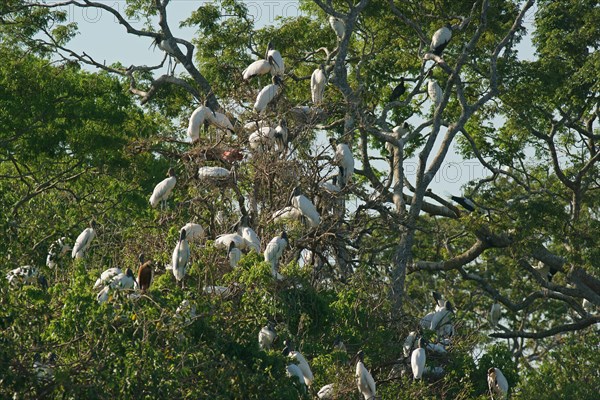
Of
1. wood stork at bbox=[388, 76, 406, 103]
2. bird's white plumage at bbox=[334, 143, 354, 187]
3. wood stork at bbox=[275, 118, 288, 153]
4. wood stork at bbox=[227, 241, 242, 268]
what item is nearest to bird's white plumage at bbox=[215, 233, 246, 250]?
wood stork at bbox=[227, 241, 242, 268]

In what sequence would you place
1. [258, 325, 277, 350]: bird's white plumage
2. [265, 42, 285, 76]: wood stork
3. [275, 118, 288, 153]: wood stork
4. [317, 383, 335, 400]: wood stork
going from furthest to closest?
1. [265, 42, 285, 76]: wood stork
2. [275, 118, 288, 153]: wood stork
3. [258, 325, 277, 350]: bird's white plumage
4. [317, 383, 335, 400]: wood stork

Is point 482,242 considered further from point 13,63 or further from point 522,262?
point 13,63

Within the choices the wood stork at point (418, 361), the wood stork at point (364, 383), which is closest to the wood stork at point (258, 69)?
the wood stork at point (418, 361)

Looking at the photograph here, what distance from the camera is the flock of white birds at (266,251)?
9.64 metres

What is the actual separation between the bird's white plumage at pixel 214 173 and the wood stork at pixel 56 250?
1442mm

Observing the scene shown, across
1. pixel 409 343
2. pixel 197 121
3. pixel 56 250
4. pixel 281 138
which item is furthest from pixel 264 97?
pixel 409 343

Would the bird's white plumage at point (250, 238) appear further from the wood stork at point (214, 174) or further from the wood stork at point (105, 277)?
the wood stork at point (105, 277)

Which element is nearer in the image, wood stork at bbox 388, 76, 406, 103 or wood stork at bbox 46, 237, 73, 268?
wood stork at bbox 46, 237, 73, 268

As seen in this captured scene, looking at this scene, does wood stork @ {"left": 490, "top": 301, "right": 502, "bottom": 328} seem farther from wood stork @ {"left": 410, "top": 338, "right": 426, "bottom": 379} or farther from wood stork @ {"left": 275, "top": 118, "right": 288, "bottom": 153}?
wood stork @ {"left": 410, "top": 338, "right": 426, "bottom": 379}

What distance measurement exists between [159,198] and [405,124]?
5968 mm

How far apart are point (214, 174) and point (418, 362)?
2594 millimetres

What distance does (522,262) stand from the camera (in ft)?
57.5

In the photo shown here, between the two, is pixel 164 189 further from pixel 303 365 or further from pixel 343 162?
pixel 303 365

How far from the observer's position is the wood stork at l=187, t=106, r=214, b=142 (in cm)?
1290
